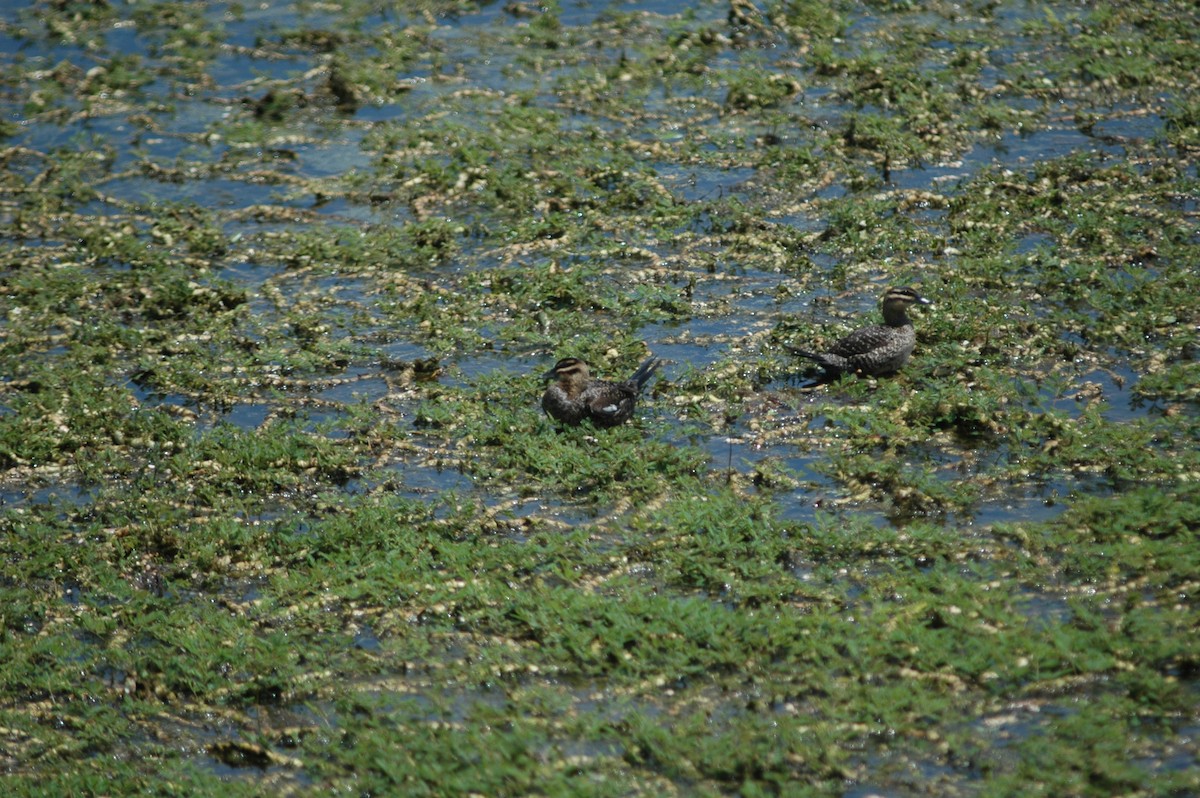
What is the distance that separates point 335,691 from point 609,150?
33.4 ft

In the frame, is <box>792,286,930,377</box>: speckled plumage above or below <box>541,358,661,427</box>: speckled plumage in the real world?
above

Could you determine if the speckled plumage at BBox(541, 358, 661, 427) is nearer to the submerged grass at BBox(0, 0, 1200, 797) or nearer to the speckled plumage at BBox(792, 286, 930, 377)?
the submerged grass at BBox(0, 0, 1200, 797)

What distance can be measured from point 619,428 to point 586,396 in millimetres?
405

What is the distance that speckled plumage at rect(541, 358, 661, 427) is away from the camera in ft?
39.7

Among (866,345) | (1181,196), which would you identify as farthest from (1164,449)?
(1181,196)

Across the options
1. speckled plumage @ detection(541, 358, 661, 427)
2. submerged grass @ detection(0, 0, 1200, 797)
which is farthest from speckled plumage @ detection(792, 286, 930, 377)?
speckled plumage @ detection(541, 358, 661, 427)

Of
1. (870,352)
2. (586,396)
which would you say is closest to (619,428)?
(586,396)

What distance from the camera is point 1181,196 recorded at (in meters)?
15.4

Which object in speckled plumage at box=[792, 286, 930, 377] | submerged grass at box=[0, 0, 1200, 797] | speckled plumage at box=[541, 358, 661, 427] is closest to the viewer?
submerged grass at box=[0, 0, 1200, 797]

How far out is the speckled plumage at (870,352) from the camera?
41.1 ft

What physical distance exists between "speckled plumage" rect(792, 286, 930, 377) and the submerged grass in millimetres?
191

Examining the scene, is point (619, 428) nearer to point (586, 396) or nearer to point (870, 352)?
point (586, 396)

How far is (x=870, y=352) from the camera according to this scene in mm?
12500

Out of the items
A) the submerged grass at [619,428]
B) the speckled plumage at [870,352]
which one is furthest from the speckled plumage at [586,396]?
the speckled plumage at [870,352]
